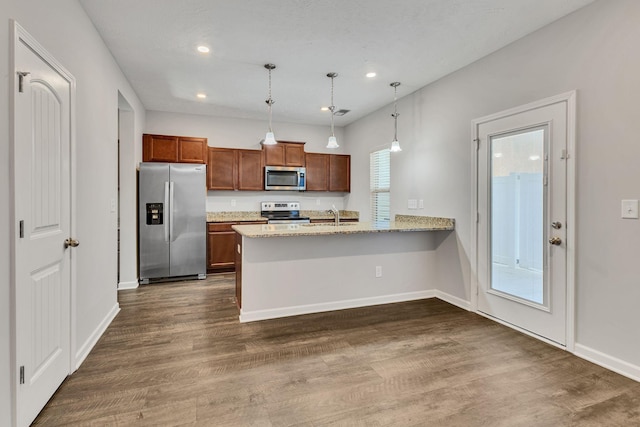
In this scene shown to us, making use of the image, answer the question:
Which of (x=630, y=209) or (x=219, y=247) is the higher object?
(x=630, y=209)


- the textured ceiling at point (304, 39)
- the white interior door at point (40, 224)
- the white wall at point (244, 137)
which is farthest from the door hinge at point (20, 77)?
the white wall at point (244, 137)

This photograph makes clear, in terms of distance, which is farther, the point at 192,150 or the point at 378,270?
the point at 192,150

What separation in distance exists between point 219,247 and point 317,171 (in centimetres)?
230

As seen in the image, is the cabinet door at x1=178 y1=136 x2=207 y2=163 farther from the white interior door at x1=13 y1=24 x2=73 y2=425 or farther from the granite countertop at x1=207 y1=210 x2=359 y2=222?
the white interior door at x1=13 y1=24 x2=73 y2=425

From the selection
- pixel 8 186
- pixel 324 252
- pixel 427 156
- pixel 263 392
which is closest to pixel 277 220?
pixel 324 252

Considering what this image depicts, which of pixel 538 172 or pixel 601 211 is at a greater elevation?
pixel 538 172

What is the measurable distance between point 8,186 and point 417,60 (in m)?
3.48

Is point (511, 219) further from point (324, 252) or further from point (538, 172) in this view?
point (324, 252)

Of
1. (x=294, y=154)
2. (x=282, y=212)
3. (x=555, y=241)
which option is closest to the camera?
(x=555, y=241)

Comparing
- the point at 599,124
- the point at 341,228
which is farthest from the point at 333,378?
the point at 599,124

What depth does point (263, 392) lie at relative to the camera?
2076mm

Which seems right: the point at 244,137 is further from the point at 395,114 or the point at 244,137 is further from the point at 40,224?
the point at 40,224

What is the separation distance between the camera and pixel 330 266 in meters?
3.62

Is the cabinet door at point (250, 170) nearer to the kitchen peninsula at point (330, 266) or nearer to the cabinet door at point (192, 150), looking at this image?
the cabinet door at point (192, 150)
